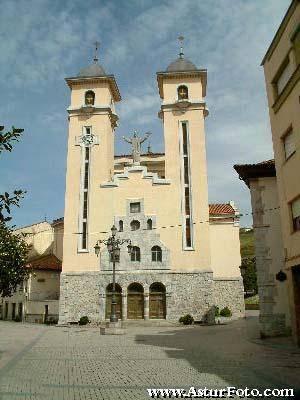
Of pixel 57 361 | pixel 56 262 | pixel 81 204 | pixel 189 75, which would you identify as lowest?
pixel 57 361

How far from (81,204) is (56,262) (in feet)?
45.9

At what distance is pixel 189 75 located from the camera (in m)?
40.4

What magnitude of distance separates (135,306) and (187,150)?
15241mm

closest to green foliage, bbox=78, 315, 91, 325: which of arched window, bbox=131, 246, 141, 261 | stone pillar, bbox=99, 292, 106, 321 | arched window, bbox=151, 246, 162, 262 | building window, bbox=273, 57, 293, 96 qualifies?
stone pillar, bbox=99, 292, 106, 321

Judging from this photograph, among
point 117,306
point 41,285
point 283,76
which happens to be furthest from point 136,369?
point 41,285

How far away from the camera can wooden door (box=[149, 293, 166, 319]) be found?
34.7 m

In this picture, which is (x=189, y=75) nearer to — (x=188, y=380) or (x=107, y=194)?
(x=107, y=194)

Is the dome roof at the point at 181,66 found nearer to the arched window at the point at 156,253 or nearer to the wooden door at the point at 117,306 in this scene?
the arched window at the point at 156,253

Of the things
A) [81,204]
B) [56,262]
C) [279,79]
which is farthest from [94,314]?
[279,79]

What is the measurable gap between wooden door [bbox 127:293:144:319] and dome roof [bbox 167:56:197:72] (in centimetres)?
2265

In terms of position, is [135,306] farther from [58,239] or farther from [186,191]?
[58,239]

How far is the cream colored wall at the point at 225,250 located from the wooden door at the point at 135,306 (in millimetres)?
8845

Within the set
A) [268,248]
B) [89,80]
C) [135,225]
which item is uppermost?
[89,80]

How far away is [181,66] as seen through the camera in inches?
1636
